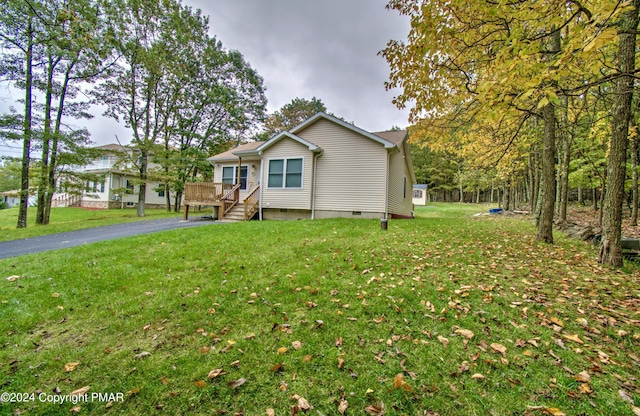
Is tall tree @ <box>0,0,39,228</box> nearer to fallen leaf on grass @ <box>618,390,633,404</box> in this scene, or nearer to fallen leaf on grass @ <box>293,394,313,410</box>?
fallen leaf on grass @ <box>293,394,313,410</box>

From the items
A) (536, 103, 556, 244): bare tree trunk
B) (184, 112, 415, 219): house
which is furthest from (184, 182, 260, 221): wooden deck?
(536, 103, 556, 244): bare tree trunk

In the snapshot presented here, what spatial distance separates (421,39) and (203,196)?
1244 centimetres

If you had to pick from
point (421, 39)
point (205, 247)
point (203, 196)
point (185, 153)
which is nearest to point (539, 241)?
point (421, 39)

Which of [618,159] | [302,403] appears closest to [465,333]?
[302,403]

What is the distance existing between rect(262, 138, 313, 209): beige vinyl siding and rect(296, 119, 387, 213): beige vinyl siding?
0.56 meters

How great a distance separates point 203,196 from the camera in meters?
13.7

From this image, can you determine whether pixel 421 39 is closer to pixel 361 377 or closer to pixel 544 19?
pixel 544 19

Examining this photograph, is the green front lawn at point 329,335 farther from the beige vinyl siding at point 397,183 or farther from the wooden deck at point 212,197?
the wooden deck at point 212,197

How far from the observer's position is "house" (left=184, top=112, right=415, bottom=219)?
470 inches

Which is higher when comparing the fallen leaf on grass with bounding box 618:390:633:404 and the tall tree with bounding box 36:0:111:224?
the tall tree with bounding box 36:0:111:224

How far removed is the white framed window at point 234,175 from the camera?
15.6 m

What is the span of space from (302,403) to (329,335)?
93cm

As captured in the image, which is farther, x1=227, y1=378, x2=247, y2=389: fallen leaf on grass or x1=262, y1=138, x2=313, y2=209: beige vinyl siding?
x1=262, y1=138, x2=313, y2=209: beige vinyl siding

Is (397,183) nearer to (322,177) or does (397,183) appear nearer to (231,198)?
(322,177)
